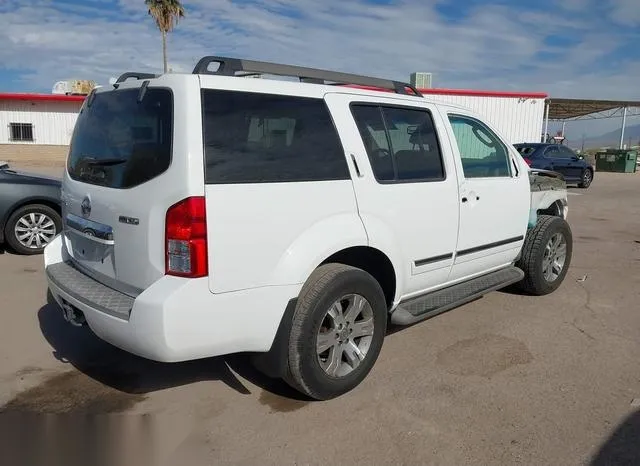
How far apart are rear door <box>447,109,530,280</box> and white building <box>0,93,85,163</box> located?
27.9 metres

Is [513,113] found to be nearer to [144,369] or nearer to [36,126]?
[36,126]

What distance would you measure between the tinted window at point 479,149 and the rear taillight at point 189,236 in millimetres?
2465

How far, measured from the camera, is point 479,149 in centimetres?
485

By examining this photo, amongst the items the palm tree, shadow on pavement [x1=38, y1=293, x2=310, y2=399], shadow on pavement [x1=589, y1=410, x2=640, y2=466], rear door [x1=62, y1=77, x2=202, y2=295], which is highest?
the palm tree

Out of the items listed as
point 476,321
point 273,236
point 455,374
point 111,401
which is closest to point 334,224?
point 273,236

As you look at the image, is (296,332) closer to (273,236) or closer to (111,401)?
(273,236)

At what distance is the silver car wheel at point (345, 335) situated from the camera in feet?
11.2

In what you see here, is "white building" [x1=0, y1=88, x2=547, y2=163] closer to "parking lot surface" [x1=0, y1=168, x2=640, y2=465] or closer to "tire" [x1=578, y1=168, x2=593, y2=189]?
"tire" [x1=578, y1=168, x2=593, y2=189]

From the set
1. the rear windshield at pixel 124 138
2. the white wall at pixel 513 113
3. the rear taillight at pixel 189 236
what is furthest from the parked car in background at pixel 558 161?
the rear taillight at pixel 189 236

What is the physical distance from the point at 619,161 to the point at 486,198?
29607mm

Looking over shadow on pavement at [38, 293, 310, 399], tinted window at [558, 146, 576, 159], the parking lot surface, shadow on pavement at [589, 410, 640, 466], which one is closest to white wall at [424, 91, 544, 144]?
tinted window at [558, 146, 576, 159]

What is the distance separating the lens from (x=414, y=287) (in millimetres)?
4102

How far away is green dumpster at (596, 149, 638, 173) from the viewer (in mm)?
29525

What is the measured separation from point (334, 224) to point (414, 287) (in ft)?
3.58
